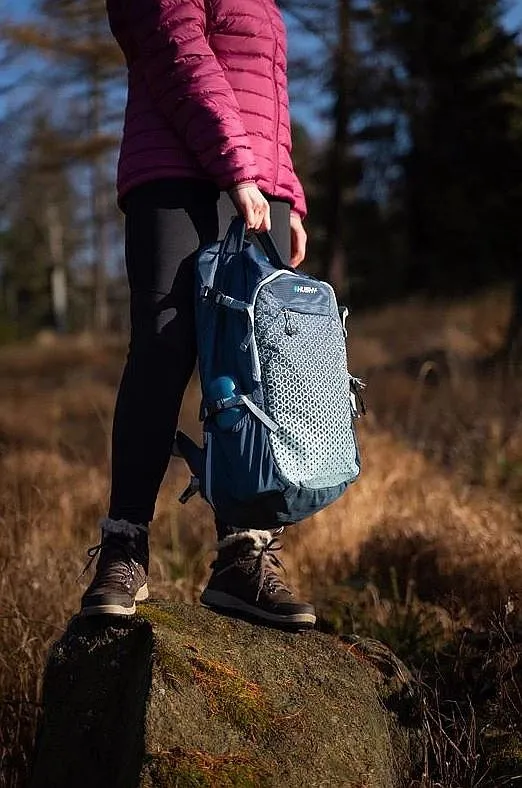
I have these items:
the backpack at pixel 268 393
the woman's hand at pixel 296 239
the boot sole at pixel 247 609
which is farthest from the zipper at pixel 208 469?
the woman's hand at pixel 296 239

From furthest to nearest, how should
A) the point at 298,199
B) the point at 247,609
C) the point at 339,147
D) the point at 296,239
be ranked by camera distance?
the point at 339,147 < the point at 296,239 < the point at 298,199 < the point at 247,609

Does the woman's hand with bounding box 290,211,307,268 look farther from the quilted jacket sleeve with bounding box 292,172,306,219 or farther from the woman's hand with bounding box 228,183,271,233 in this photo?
the woman's hand with bounding box 228,183,271,233

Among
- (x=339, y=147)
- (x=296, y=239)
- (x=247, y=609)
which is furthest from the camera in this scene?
(x=339, y=147)

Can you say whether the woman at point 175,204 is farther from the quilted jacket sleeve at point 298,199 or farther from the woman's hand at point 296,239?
the woman's hand at point 296,239

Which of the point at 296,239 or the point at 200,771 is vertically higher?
the point at 296,239

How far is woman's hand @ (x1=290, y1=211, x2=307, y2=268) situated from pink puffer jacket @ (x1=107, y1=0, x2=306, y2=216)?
0.54ft

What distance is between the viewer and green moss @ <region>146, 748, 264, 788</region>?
4.68 feet

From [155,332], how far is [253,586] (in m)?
0.64

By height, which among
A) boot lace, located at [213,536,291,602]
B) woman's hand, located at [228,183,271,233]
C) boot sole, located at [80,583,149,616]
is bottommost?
boot sole, located at [80,583,149,616]

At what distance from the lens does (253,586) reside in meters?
1.98

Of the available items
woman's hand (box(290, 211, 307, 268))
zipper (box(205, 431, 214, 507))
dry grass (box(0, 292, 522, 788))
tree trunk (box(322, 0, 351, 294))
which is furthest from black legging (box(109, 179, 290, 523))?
tree trunk (box(322, 0, 351, 294))

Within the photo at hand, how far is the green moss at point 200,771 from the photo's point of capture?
56.2 inches

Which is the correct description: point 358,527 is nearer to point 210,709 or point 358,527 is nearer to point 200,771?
point 210,709

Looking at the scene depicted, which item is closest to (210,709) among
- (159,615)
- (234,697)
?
(234,697)
